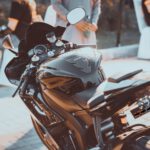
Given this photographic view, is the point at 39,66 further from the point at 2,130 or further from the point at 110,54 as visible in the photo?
the point at 110,54

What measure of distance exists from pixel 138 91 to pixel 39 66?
90cm

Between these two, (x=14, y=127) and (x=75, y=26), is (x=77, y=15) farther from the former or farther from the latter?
(x=14, y=127)

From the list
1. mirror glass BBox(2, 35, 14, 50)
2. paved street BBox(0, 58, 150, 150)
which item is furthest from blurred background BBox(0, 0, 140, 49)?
mirror glass BBox(2, 35, 14, 50)

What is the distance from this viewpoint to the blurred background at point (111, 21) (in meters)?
13.5

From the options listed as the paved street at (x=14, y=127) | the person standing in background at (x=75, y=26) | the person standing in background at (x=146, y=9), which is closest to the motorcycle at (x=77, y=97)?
the paved street at (x=14, y=127)

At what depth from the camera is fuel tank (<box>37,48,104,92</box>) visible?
3602mm

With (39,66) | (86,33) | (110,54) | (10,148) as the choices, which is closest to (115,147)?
(39,66)

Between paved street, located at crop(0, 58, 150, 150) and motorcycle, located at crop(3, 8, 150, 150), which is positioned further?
paved street, located at crop(0, 58, 150, 150)

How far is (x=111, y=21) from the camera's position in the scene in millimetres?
15172

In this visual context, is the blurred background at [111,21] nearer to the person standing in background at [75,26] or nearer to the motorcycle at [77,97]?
the person standing in background at [75,26]

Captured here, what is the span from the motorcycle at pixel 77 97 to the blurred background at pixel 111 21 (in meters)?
9.09

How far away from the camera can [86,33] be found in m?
6.15

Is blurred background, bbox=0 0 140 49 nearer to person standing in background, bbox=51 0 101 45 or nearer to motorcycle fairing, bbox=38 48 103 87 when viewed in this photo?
person standing in background, bbox=51 0 101 45

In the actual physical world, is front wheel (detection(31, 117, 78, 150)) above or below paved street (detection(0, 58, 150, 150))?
above
